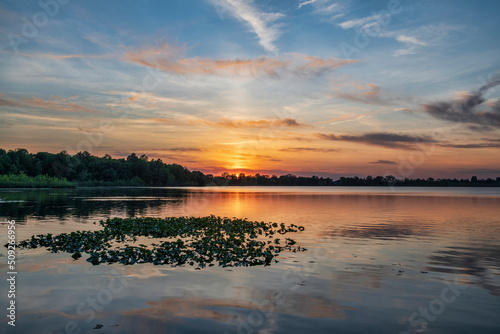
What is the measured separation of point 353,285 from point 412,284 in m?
2.56

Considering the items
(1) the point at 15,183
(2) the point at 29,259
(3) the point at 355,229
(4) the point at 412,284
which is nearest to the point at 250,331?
(4) the point at 412,284

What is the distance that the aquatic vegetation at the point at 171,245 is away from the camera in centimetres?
1867

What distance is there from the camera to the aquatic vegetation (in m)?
18.7

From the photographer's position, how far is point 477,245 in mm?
25141

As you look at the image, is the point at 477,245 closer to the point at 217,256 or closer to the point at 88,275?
the point at 217,256

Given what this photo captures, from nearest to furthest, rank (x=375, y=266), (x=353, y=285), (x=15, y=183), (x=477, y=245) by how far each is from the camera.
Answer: (x=353, y=285), (x=375, y=266), (x=477, y=245), (x=15, y=183)
